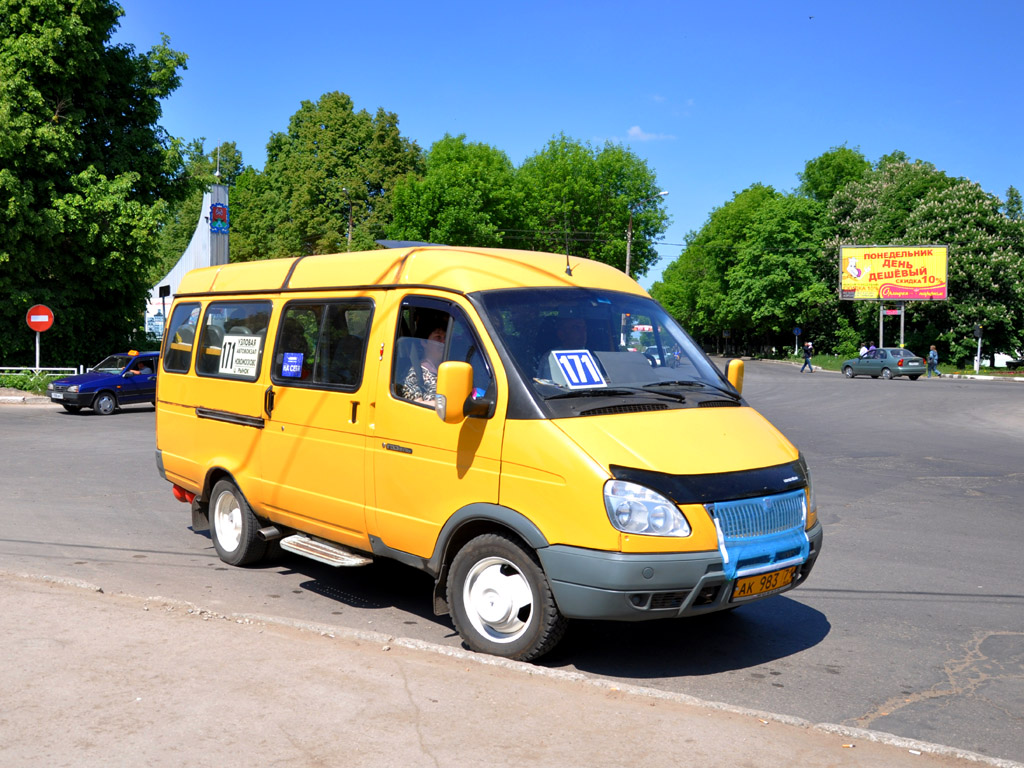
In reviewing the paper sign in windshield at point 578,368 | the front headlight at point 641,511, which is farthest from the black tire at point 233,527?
the front headlight at point 641,511

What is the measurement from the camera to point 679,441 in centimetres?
499

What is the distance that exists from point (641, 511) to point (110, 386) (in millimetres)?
22422

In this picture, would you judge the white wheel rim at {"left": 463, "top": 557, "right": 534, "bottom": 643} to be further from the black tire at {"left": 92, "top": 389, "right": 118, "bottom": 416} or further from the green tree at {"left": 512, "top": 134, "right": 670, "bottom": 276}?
the green tree at {"left": 512, "top": 134, "right": 670, "bottom": 276}

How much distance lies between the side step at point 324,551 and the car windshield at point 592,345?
6.18 ft

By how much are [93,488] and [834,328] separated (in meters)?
69.7

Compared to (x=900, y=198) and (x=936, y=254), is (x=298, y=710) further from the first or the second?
(x=900, y=198)

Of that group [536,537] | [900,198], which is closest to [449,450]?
[536,537]

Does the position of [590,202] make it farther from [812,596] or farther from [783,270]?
[812,596]

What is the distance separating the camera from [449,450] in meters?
5.41

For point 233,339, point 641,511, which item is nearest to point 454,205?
point 233,339

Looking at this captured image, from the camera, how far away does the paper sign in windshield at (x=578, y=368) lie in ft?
17.5

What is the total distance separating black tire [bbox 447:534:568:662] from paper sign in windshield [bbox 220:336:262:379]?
2752 mm

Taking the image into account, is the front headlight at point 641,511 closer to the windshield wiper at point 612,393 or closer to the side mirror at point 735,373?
the windshield wiper at point 612,393

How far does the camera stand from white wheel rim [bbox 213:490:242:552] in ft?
25.1
